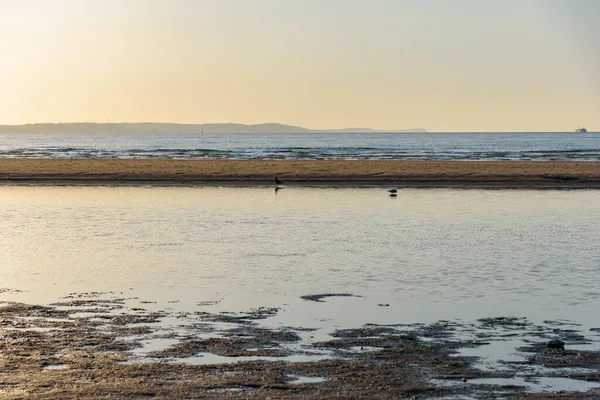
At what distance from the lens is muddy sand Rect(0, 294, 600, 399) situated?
8.80 m

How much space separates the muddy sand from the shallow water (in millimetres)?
841

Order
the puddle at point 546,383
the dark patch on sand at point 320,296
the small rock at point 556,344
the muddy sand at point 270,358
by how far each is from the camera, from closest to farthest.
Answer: the muddy sand at point 270,358 < the puddle at point 546,383 < the small rock at point 556,344 < the dark patch on sand at point 320,296

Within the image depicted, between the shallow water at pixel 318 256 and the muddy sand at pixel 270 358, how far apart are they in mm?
841

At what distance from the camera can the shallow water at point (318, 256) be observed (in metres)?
13.6

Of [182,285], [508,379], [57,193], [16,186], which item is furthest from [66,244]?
[16,186]

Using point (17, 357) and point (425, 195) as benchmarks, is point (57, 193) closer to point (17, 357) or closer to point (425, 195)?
point (425, 195)

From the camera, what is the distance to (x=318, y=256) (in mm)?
18703

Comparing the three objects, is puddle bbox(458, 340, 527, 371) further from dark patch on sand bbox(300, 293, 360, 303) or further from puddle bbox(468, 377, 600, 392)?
dark patch on sand bbox(300, 293, 360, 303)

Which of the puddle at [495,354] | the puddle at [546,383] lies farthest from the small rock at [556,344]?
the puddle at [546,383]

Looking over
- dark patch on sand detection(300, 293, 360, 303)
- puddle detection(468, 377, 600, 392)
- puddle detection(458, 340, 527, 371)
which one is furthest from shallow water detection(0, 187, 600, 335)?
puddle detection(468, 377, 600, 392)

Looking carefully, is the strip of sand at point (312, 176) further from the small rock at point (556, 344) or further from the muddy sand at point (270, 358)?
the small rock at point (556, 344)

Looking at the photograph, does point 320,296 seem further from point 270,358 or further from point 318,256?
point 318,256

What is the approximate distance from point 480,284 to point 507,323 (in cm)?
320

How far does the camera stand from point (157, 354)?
1020cm
